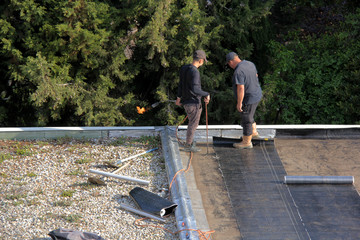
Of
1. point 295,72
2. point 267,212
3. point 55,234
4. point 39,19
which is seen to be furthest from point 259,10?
point 55,234

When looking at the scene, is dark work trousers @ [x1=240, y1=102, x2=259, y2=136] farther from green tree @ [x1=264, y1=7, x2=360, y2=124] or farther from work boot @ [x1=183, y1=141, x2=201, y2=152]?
green tree @ [x1=264, y1=7, x2=360, y2=124]

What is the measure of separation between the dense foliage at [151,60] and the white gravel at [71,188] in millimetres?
1366

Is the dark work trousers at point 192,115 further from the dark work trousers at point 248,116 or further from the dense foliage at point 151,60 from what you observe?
the dense foliage at point 151,60

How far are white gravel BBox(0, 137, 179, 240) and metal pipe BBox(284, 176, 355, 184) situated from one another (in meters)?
1.76

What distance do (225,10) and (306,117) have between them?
3.22 m

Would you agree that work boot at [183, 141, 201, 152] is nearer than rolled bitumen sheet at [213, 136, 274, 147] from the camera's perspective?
Yes

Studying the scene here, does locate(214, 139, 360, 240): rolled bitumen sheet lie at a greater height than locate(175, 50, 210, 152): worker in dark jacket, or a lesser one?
lesser

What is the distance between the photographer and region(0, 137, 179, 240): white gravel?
556 cm

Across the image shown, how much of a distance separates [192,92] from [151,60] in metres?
3.27

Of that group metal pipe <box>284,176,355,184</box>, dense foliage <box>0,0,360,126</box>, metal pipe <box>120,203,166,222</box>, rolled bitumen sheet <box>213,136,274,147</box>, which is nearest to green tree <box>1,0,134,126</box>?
dense foliage <box>0,0,360,126</box>

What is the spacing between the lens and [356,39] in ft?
36.7

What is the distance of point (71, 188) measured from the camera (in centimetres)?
649

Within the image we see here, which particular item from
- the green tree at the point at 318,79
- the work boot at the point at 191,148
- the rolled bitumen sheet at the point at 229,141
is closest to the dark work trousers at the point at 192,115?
the work boot at the point at 191,148

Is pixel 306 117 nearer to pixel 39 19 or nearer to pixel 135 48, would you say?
pixel 135 48
